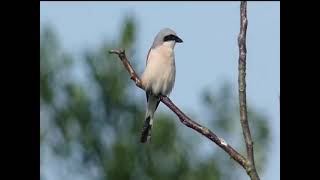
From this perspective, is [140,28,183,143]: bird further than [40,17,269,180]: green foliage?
No

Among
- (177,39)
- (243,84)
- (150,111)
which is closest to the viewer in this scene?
(243,84)

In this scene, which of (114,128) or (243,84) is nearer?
(243,84)

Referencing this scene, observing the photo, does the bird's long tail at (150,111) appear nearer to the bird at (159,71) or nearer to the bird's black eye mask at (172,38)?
the bird at (159,71)

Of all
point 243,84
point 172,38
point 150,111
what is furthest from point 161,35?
point 243,84

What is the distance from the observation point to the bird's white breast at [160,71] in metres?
4.62

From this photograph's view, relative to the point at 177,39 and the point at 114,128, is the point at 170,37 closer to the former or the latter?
the point at 177,39

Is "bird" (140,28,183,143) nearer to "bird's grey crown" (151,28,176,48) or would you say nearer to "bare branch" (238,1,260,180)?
"bird's grey crown" (151,28,176,48)

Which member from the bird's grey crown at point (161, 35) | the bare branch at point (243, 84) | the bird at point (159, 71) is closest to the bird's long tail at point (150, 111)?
the bird at point (159, 71)

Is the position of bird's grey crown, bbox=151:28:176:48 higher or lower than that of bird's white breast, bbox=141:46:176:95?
higher

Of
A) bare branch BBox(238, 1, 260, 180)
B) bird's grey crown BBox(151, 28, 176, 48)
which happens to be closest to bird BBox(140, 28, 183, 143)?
bird's grey crown BBox(151, 28, 176, 48)

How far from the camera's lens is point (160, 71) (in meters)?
4.70

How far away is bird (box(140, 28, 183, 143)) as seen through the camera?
15.1 feet

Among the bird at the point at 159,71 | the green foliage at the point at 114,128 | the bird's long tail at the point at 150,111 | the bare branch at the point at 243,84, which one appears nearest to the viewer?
the bare branch at the point at 243,84
